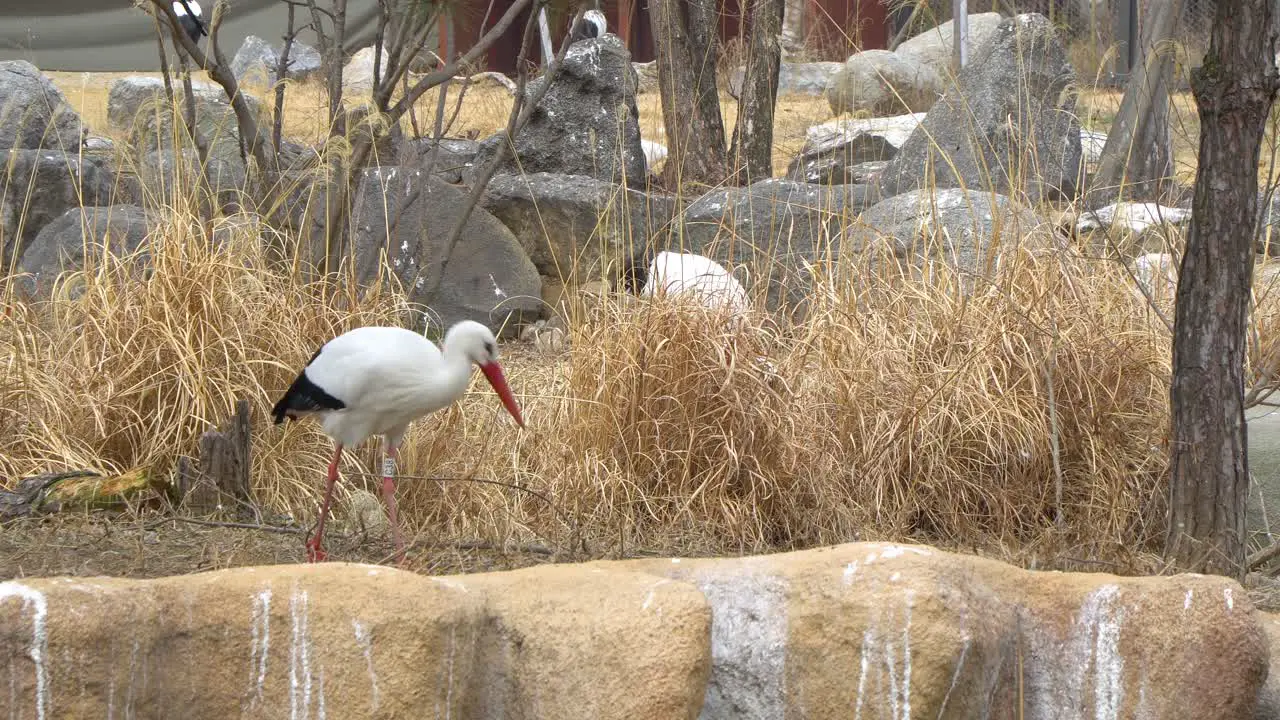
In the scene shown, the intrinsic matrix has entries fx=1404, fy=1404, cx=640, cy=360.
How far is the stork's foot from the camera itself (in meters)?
3.24

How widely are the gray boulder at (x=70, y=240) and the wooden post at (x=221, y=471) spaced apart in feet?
5.34

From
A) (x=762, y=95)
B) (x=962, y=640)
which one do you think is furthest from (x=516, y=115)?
(x=762, y=95)

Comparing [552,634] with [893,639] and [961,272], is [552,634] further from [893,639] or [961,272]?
[961,272]

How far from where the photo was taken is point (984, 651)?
2285 mm

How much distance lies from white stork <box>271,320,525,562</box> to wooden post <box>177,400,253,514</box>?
180 millimetres

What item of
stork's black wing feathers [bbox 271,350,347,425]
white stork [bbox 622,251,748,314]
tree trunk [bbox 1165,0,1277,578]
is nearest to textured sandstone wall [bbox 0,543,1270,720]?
tree trunk [bbox 1165,0,1277,578]

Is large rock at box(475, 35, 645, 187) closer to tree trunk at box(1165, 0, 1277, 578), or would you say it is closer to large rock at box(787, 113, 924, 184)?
large rock at box(787, 113, 924, 184)

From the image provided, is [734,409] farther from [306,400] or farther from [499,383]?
[306,400]

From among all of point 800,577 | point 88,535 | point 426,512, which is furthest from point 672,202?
A: point 800,577

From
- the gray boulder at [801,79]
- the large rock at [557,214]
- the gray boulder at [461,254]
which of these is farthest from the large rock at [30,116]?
the gray boulder at [801,79]

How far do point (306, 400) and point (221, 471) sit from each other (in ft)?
1.29

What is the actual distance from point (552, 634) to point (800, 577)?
16.7 inches

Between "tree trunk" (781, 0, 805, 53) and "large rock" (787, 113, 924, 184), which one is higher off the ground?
"tree trunk" (781, 0, 805, 53)

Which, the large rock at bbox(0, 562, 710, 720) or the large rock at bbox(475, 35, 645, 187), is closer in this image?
the large rock at bbox(0, 562, 710, 720)
